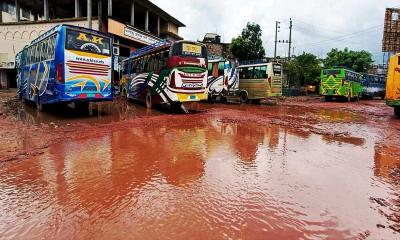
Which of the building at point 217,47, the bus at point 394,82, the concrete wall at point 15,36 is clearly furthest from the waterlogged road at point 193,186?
the building at point 217,47

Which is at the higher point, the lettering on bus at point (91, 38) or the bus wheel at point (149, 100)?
the lettering on bus at point (91, 38)

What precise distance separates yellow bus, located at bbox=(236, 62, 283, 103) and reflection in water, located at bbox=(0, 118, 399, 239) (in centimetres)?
1280

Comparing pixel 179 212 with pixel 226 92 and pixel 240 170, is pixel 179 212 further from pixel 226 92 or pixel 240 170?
pixel 226 92

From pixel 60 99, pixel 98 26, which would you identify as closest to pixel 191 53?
pixel 60 99

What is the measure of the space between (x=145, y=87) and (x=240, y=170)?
1061 centimetres

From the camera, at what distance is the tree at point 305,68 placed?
3994 cm

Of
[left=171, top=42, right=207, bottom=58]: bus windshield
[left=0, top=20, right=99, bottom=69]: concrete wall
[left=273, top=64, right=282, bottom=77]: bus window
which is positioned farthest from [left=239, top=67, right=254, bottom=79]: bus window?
[left=0, top=20, right=99, bottom=69]: concrete wall

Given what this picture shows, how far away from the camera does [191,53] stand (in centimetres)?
1256

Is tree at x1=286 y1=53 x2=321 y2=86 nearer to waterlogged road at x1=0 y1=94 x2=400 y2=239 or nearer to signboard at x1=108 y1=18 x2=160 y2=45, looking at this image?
signboard at x1=108 y1=18 x2=160 y2=45

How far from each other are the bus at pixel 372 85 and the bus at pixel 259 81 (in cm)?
1686

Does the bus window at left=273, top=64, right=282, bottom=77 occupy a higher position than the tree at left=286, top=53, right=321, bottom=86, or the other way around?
the tree at left=286, top=53, right=321, bottom=86

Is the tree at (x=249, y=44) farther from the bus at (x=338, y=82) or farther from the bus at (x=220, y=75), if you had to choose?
the bus at (x=220, y=75)

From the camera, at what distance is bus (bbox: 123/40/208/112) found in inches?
482

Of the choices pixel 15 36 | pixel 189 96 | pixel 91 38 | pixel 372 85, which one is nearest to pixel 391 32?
pixel 372 85
